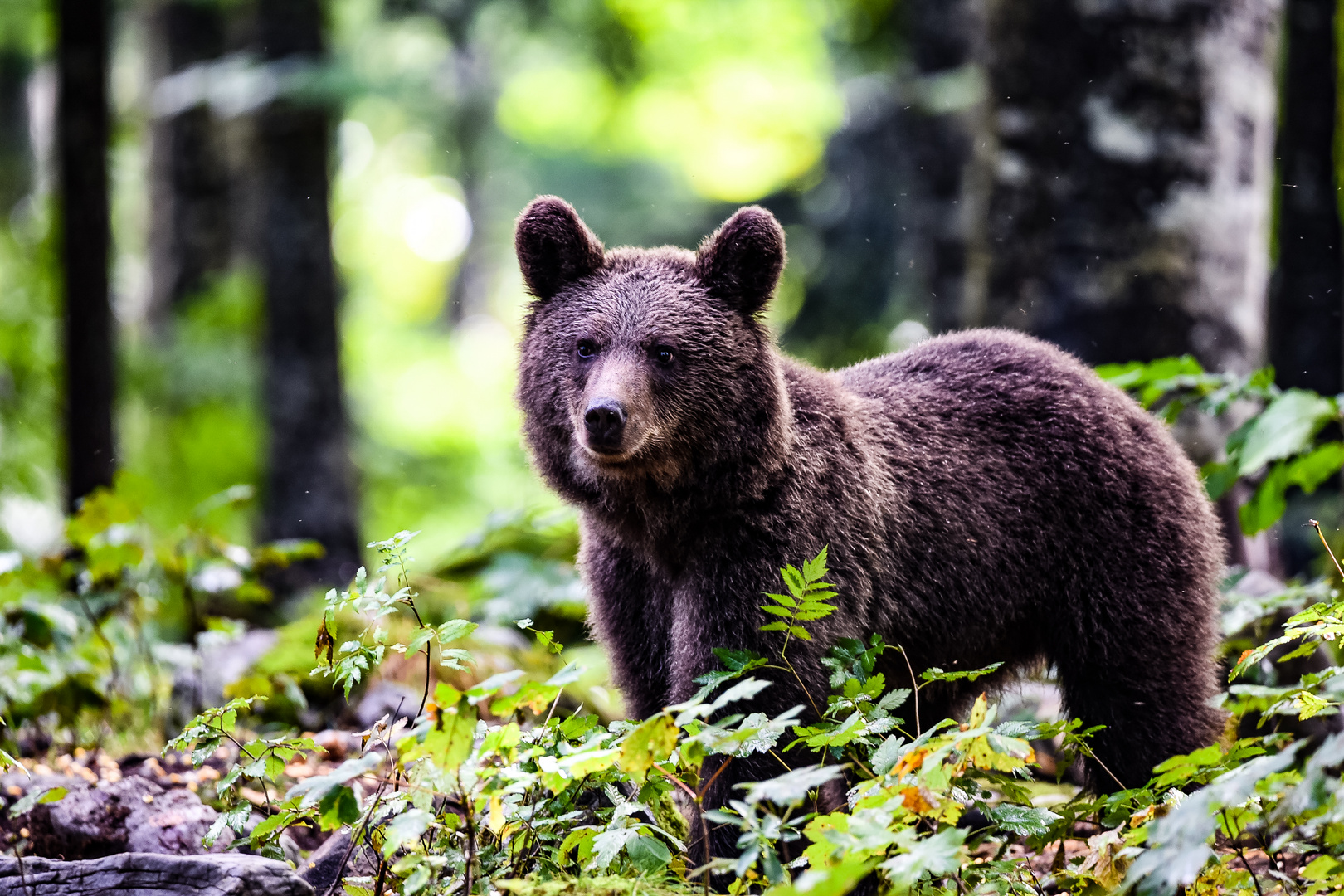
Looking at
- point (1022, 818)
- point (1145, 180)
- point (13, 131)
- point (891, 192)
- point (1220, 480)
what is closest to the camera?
point (1022, 818)

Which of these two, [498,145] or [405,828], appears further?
[498,145]

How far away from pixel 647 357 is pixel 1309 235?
6.53 meters

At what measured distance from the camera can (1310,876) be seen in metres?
2.57

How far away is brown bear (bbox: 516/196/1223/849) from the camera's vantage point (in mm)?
3848

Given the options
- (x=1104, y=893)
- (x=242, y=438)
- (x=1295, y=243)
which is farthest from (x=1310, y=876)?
(x=242, y=438)

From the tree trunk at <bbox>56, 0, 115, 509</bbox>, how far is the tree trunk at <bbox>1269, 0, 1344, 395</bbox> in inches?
330

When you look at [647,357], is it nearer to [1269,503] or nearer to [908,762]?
[908,762]

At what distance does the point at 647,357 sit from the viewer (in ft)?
12.8

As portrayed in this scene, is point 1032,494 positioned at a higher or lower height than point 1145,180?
lower

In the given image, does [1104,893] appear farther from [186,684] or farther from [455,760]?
[186,684]

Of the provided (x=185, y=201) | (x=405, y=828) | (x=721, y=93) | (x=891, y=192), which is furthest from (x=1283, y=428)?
(x=721, y=93)

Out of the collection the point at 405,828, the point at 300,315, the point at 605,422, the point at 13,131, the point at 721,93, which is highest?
the point at 13,131

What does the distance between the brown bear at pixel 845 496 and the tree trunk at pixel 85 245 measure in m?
5.06

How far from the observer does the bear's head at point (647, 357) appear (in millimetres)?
3834
